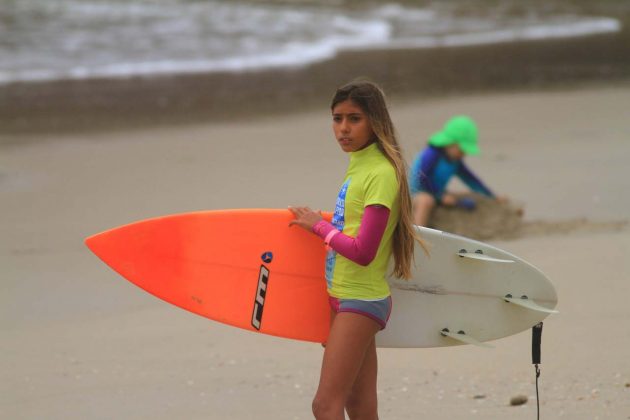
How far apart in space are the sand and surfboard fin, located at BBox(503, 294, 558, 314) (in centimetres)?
58

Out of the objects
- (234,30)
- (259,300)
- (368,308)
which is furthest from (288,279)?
(234,30)

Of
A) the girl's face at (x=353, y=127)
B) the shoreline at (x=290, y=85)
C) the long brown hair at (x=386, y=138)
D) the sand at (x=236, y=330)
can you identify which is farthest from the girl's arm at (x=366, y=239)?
the shoreline at (x=290, y=85)

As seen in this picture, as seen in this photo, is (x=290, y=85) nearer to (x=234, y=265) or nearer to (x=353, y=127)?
(x=234, y=265)

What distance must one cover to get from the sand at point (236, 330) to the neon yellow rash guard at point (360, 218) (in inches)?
41.9

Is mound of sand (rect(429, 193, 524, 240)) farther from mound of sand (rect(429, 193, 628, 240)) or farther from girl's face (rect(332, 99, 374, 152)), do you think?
girl's face (rect(332, 99, 374, 152))

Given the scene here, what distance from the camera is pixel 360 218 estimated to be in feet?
10.3

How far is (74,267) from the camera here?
21.1 ft

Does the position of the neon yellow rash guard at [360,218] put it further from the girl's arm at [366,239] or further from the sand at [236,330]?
the sand at [236,330]

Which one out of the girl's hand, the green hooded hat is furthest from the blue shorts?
the green hooded hat

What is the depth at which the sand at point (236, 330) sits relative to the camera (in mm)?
4203

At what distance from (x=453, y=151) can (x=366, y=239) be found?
3548mm

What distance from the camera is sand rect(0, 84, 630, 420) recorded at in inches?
165

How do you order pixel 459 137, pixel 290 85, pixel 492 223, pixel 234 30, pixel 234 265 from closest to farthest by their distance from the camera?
pixel 234 265 → pixel 459 137 → pixel 492 223 → pixel 290 85 → pixel 234 30

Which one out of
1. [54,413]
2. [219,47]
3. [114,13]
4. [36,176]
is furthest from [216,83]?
[54,413]
